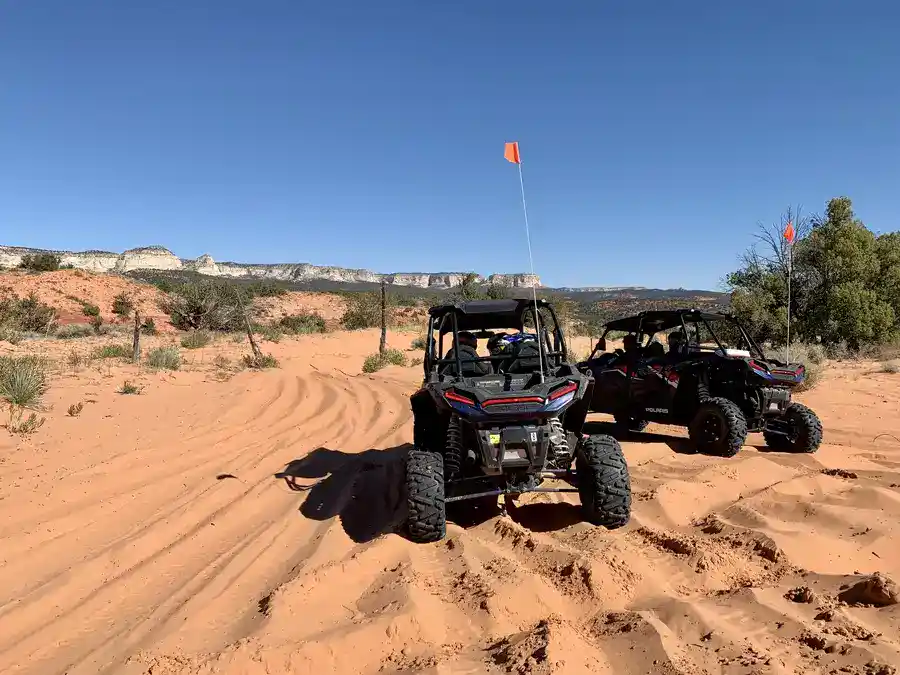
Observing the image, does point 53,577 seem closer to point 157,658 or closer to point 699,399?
point 157,658

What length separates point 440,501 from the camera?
4.54 meters

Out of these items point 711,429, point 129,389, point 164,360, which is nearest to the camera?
point 711,429

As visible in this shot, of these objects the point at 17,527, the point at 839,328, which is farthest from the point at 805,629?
the point at 839,328

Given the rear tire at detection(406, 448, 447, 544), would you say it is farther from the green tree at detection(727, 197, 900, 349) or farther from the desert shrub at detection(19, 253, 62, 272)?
the desert shrub at detection(19, 253, 62, 272)

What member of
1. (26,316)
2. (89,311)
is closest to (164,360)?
(26,316)

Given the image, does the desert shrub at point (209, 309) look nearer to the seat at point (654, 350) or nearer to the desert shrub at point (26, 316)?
the desert shrub at point (26, 316)

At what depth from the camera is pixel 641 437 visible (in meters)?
9.14

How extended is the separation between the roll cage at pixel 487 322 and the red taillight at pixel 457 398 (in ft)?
1.66

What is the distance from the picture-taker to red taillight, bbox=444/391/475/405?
4570 millimetres

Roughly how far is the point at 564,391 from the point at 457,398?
861 mm

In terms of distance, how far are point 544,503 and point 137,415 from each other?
7.63m

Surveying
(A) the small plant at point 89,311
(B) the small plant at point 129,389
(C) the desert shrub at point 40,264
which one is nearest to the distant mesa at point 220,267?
(C) the desert shrub at point 40,264

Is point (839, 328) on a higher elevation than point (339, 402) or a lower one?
higher

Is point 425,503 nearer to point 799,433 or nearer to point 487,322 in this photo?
point 487,322
